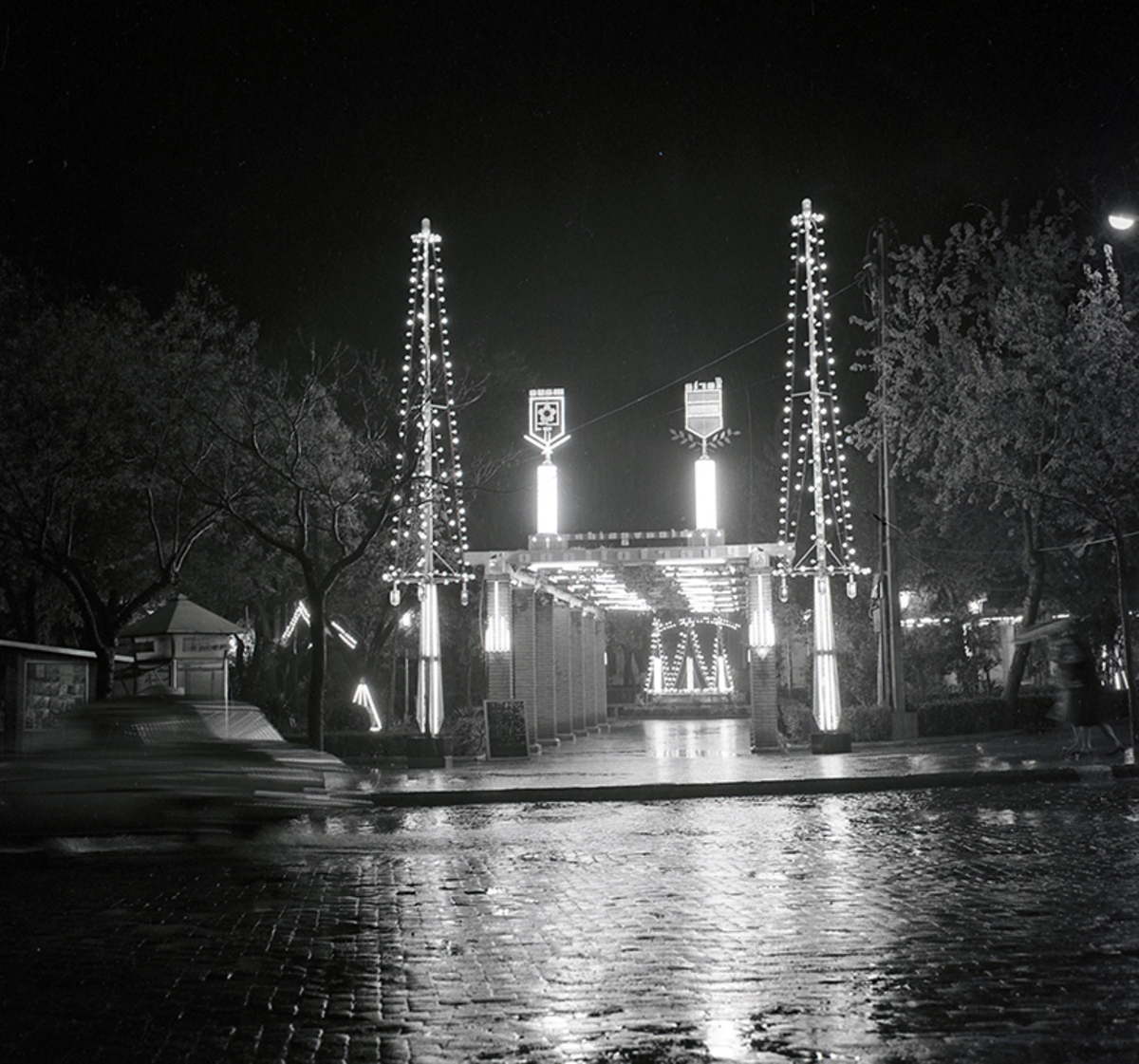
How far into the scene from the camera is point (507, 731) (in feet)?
83.8

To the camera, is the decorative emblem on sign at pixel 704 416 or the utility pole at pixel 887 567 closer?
the decorative emblem on sign at pixel 704 416

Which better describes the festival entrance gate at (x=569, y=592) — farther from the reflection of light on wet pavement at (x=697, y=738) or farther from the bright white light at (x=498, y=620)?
the reflection of light on wet pavement at (x=697, y=738)

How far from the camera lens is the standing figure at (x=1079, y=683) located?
20984 mm

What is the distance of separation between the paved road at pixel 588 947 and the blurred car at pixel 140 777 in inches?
15.2

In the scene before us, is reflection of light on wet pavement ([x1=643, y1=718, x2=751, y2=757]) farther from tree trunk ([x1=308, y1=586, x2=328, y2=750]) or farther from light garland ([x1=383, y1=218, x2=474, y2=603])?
tree trunk ([x1=308, y1=586, x2=328, y2=750])

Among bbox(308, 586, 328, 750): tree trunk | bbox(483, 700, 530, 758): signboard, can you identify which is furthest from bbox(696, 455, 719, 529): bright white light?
bbox(308, 586, 328, 750): tree trunk

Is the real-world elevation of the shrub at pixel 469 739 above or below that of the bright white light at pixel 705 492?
below

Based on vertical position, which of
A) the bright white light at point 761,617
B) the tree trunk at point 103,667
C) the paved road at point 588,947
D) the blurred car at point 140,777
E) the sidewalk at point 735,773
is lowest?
the sidewalk at point 735,773

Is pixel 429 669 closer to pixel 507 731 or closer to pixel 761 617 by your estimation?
pixel 507 731

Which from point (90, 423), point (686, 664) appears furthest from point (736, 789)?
point (686, 664)

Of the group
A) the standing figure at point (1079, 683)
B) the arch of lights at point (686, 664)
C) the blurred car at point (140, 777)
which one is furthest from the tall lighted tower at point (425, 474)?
the arch of lights at point (686, 664)

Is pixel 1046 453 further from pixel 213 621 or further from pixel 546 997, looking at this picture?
pixel 546 997

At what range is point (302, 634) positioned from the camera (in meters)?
47.4

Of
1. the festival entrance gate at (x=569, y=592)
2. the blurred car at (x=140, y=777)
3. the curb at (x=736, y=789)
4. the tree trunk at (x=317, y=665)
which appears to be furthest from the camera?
the festival entrance gate at (x=569, y=592)
